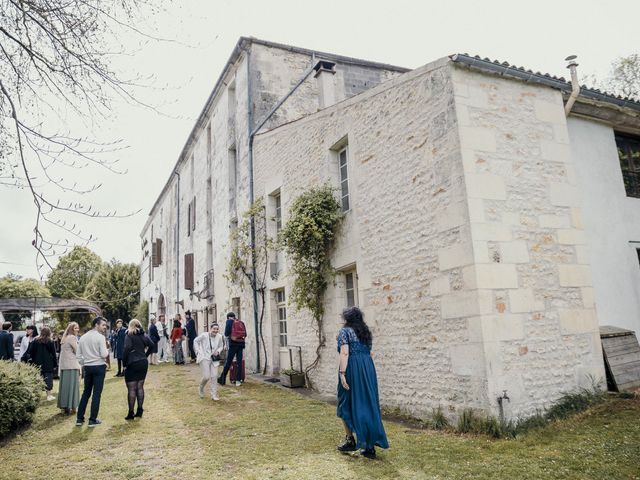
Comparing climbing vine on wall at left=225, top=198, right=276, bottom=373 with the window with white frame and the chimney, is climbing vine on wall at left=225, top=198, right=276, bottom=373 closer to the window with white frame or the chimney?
the window with white frame

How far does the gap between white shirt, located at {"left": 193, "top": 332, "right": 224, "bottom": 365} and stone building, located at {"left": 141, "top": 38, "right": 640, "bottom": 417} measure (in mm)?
1973

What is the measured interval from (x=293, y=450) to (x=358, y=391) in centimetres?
113

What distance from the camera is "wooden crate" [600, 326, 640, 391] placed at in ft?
20.3

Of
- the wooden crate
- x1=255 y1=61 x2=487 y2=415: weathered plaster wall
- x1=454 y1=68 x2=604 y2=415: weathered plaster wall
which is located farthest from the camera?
the wooden crate

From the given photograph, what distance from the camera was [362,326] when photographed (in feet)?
16.4

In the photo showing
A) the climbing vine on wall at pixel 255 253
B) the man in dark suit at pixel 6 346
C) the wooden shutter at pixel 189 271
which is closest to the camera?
the man in dark suit at pixel 6 346

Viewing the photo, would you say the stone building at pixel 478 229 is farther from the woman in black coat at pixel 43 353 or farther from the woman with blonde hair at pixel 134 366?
the woman in black coat at pixel 43 353

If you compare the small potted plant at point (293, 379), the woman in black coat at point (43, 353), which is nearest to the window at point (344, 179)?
the small potted plant at point (293, 379)

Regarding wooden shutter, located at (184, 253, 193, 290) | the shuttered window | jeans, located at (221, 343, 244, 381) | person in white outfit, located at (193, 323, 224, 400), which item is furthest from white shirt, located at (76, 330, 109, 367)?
the shuttered window

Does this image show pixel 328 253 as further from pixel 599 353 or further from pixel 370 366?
pixel 599 353

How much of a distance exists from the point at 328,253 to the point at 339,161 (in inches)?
75.0

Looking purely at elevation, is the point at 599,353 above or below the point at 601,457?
above

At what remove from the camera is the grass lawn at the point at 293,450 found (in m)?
4.25

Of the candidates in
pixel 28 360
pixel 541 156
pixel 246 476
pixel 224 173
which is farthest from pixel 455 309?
pixel 224 173
